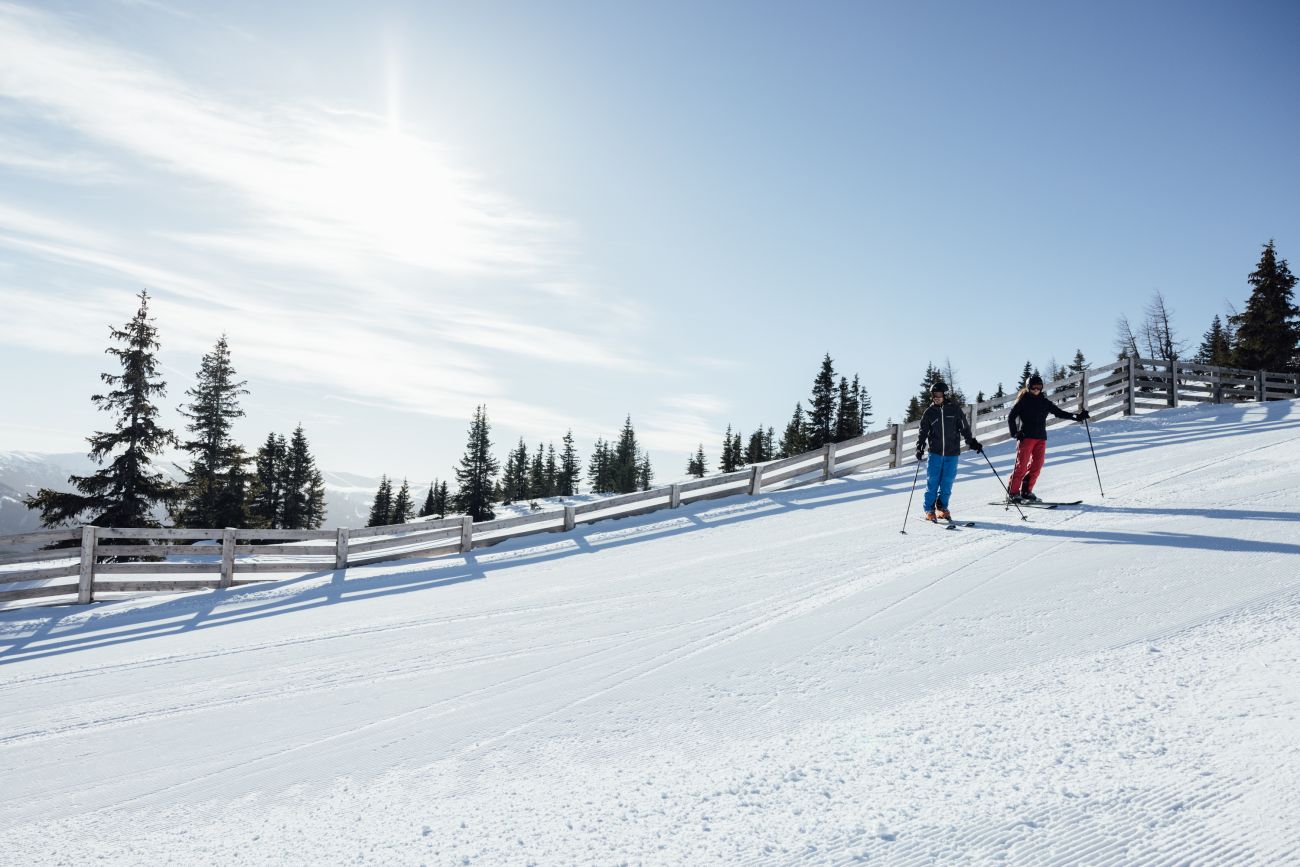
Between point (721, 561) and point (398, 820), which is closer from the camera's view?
point (398, 820)

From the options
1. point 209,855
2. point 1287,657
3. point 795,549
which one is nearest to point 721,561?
point 795,549

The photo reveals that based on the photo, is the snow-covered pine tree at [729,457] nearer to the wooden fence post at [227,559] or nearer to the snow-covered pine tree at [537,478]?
the snow-covered pine tree at [537,478]

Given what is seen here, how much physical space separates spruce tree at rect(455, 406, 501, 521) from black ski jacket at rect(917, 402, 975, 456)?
190 feet

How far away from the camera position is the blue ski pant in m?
9.95

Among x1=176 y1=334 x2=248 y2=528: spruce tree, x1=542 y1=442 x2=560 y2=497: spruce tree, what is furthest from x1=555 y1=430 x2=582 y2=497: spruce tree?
x1=176 y1=334 x2=248 y2=528: spruce tree

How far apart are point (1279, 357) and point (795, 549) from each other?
43.0 meters

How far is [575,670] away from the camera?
5.08 meters

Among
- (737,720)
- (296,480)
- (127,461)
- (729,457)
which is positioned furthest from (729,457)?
(737,720)

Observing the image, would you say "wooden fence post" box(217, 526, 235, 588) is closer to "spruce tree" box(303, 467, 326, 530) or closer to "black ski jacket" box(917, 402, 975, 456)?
"black ski jacket" box(917, 402, 975, 456)

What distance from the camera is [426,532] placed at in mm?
13031

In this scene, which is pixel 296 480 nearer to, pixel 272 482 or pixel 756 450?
pixel 272 482

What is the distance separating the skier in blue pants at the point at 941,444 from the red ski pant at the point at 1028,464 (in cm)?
82

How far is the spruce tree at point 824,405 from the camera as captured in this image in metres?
57.9

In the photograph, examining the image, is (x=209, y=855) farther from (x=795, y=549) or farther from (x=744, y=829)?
(x=795, y=549)
